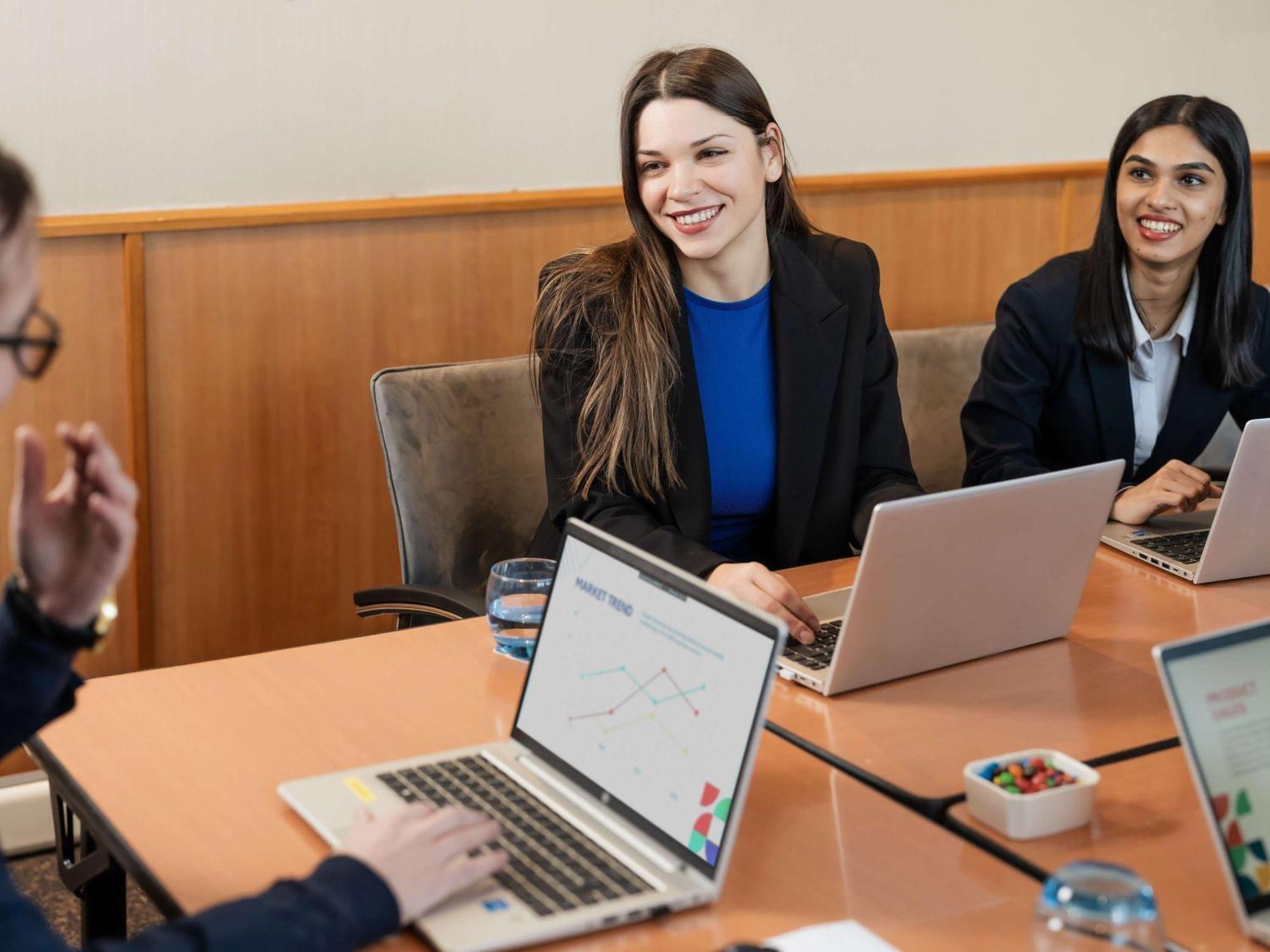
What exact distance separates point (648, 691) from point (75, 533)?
1.64 ft

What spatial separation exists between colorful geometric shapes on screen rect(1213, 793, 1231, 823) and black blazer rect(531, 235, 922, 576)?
3.45 feet

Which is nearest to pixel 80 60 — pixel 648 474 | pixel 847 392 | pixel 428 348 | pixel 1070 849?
pixel 428 348

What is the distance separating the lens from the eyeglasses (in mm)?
1000

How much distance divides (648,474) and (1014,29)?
197 centimetres

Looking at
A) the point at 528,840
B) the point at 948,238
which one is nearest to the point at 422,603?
the point at 528,840

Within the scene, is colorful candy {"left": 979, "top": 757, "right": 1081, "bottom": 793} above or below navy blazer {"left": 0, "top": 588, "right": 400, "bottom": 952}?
below

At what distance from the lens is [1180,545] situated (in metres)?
2.25

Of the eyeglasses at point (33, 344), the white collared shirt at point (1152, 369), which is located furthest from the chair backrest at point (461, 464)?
the eyeglasses at point (33, 344)

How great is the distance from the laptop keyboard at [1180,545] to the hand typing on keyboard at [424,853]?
128 cm

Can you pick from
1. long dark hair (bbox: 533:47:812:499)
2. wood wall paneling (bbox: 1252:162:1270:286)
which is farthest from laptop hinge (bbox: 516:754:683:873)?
wood wall paneling (bbox: 1252:162:1270:286)

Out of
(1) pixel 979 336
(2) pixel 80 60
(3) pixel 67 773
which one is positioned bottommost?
(3) pixel 67 773

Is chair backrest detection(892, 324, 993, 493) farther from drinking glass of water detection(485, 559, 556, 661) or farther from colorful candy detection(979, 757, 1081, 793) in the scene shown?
colorful candy detection(979, 757, 1081, 793)

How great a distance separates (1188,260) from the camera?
280 centimetres

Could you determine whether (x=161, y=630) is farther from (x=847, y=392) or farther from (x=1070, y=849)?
(x=1070, y=849)
